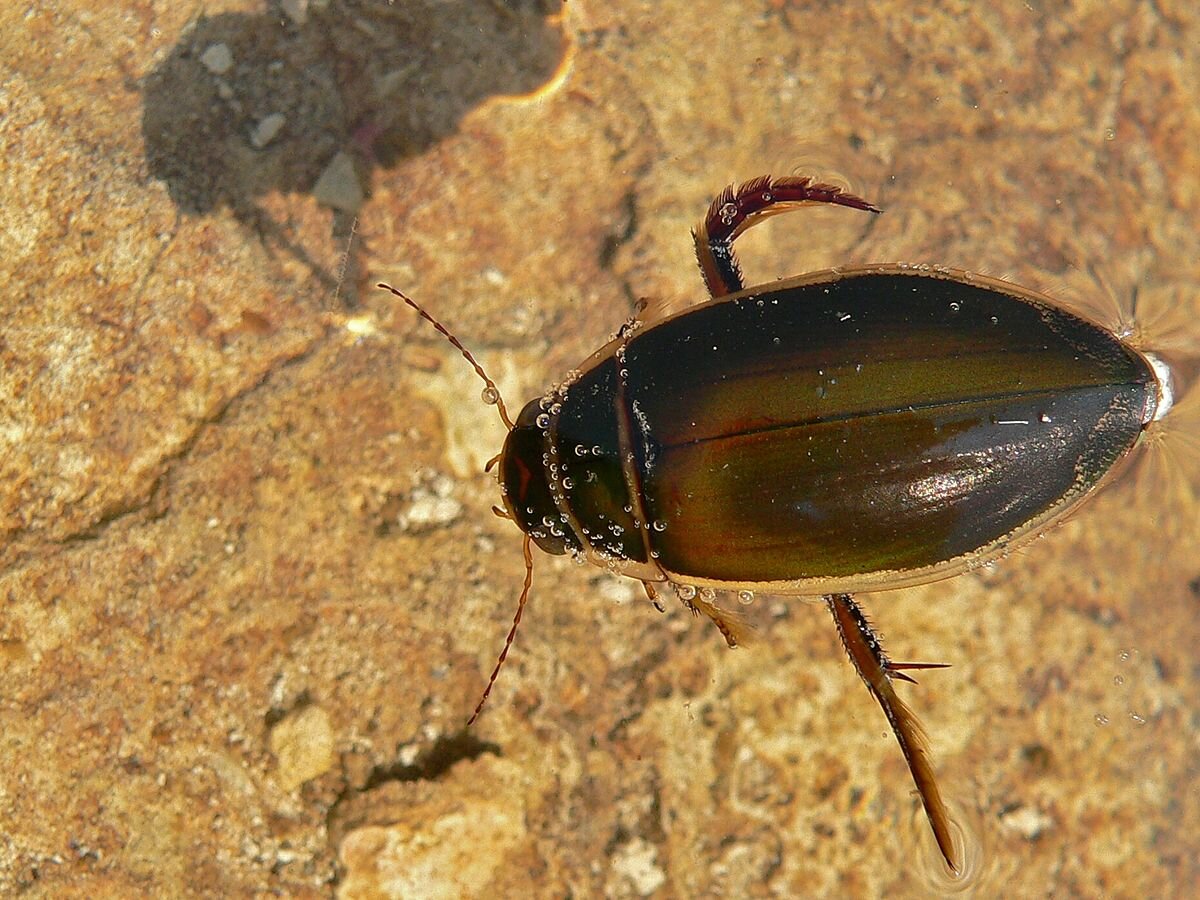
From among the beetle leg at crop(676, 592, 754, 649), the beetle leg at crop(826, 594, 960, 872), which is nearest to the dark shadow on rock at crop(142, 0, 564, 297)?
the beetle leg at crop(676, 592, 754, 649)

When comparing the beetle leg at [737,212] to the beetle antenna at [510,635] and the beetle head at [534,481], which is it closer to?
the beetle head at [534,481]

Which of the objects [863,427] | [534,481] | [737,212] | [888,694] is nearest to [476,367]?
[534,481]

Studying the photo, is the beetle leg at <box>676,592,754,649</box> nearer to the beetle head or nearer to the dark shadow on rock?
the beetle head

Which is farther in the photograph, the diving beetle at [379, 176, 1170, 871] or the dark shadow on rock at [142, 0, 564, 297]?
the dark shadow on rock at [142, 0, 564, 297]

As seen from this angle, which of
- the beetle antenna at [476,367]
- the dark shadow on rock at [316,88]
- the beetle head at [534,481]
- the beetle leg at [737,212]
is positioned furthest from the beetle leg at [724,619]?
the dark shadow on rock at [316,88]

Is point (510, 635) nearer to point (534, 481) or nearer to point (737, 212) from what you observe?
point (534, 481)

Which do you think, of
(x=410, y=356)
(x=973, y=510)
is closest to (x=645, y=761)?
(x=973, y=510)
